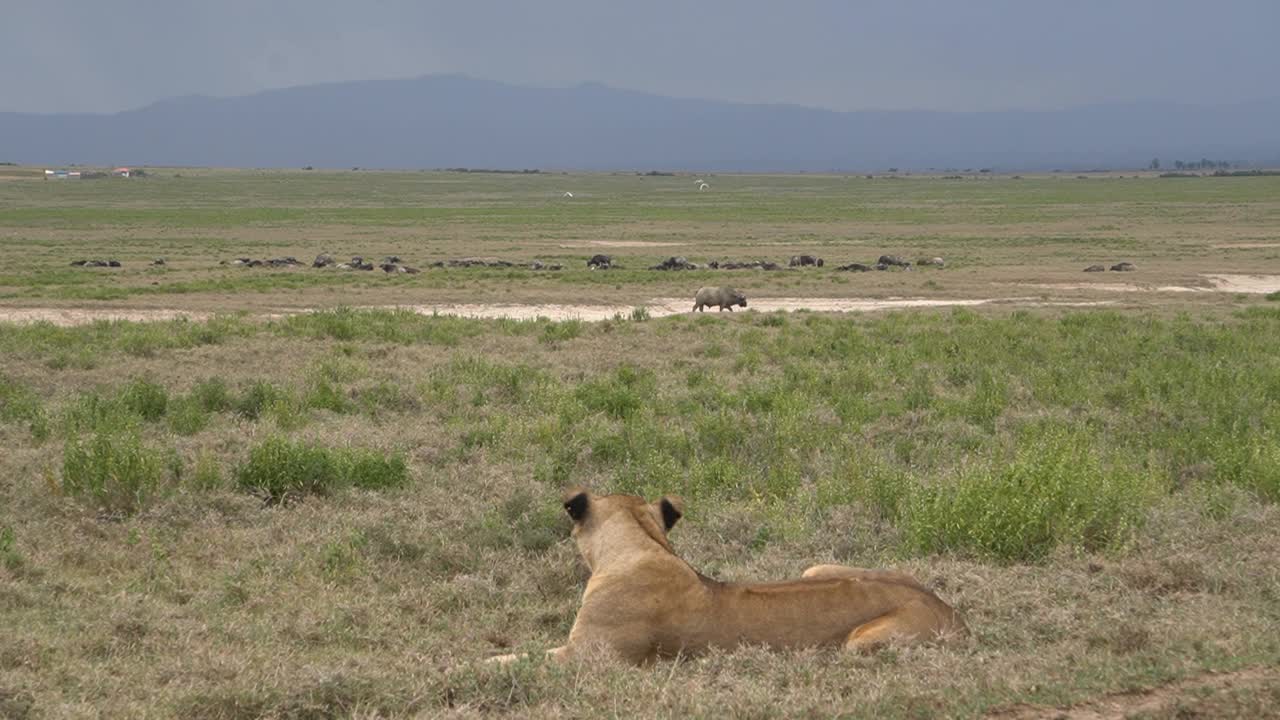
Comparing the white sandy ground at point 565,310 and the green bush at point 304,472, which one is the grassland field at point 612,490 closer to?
the green bush at point 304,472

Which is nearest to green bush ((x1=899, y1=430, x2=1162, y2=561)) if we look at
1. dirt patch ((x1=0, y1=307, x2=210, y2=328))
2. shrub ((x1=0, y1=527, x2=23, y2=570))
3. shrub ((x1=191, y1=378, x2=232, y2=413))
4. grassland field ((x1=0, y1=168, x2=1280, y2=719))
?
grassland field ((x1=0, y1=168, x2=1280, y2=719))

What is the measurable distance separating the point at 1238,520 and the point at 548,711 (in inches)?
213

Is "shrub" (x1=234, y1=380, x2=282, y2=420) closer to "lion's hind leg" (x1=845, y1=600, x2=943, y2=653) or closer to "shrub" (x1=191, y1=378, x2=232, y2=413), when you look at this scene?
"shrub" (x1=191, y1=378, x2=232, y2=413)

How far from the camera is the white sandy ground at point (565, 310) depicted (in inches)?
950

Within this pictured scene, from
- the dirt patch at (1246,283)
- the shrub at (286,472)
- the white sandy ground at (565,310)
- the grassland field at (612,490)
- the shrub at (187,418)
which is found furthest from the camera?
the dirt patch at (1246,283)

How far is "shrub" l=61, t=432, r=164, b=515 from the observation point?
29.7ft

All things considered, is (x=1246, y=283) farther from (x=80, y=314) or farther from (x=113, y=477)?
(x=113, y=477)

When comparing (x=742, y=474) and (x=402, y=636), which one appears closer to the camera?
(x=402, y=636)

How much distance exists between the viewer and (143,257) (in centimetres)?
4772

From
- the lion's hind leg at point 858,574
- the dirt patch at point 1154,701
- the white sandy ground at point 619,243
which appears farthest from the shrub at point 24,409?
the white sandy ground at point 619,243

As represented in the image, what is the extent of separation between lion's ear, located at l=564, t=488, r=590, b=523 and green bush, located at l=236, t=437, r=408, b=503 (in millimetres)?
3784

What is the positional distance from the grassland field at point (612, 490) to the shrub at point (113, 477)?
3 cm

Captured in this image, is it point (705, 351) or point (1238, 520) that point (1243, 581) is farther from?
point (705, 351)

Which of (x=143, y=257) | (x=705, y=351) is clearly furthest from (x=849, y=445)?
(x=143, y=257)
